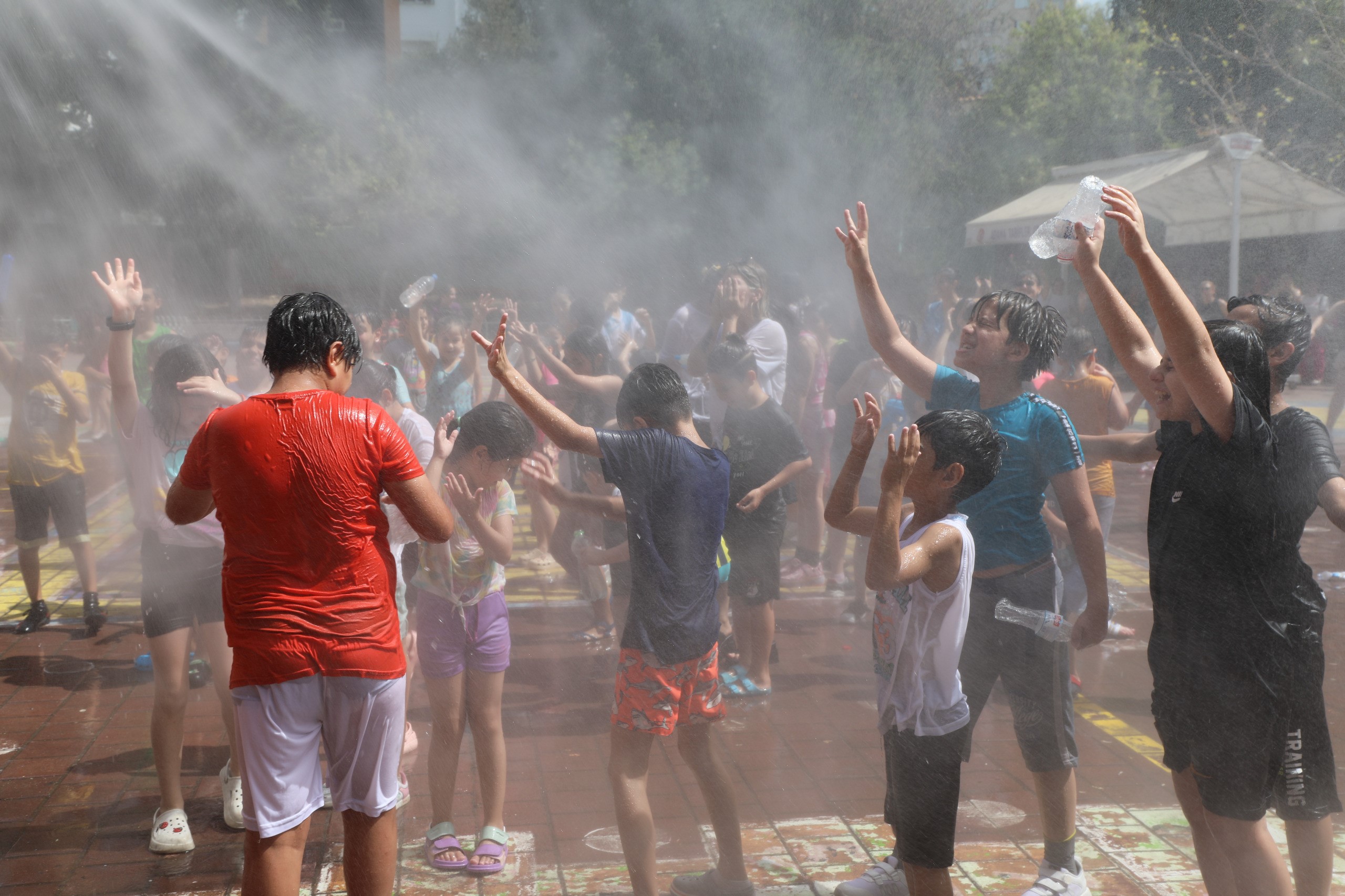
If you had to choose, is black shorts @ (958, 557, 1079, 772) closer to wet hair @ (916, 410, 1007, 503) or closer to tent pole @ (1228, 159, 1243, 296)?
wet hair @ (916, 410, 1007, 503)

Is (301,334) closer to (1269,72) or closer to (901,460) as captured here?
(901,460)

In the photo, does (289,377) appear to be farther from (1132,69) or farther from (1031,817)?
(1132,69)

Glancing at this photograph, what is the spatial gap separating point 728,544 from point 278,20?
303 inches

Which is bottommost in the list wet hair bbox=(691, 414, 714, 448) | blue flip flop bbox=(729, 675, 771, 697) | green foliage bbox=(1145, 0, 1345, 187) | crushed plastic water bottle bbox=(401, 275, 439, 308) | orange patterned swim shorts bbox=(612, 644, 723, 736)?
blue flip flop bbox=(729, 675, 771, 697)

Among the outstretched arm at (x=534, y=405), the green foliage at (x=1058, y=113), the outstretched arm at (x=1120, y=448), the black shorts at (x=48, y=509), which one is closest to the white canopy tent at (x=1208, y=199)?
the green foliage at (x=1058, y=113)

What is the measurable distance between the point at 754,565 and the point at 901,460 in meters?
2.21

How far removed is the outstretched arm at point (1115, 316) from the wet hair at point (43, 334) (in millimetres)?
5069

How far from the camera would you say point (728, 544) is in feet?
14.6

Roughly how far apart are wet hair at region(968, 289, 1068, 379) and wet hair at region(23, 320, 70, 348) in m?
4.78

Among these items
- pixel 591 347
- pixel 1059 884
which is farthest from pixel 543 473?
pixel 591 347

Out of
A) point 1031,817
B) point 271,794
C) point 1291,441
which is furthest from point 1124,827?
point 271,794

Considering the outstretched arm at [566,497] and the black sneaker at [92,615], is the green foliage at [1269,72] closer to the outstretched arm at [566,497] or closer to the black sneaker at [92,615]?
the outstretched arm at [566,497]

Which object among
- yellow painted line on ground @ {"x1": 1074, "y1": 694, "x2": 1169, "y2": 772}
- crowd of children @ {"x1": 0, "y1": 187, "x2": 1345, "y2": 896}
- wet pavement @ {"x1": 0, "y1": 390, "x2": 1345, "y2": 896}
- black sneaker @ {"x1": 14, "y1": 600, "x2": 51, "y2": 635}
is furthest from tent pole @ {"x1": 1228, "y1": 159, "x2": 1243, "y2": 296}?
black sneaker @ {"x1": 14, "y1": 600, "x2": 51, "y2": 635}

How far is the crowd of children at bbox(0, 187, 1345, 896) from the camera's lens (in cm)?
220
